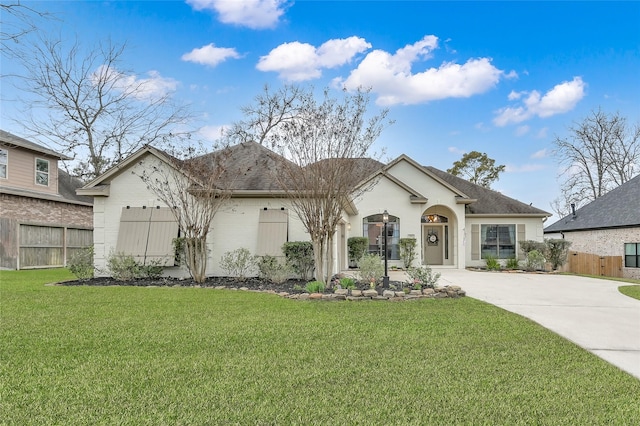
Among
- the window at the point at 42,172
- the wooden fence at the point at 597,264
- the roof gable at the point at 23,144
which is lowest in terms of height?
the wooden fence at the point at 597,264

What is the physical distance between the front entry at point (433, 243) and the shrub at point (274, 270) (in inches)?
466

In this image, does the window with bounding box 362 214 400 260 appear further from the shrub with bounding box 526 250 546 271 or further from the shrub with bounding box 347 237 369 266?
the shrub with bounding box 526 250 546 271

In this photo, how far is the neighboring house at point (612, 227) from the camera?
21.7m

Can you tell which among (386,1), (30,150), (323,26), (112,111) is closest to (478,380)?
(386,1)

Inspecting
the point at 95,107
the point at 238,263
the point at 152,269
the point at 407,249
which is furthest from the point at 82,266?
the point at 95,107

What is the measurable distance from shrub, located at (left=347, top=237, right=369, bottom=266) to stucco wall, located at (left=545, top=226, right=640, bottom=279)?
559 inches

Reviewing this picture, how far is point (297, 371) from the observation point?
4.58 metres

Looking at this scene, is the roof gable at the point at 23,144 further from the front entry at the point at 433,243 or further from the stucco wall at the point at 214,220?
the front entry at the point at 433,243

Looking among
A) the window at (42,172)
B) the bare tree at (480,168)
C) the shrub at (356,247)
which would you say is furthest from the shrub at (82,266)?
the bare tree at (480,168)

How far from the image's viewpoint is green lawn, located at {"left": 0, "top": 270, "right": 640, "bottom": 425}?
356 cm

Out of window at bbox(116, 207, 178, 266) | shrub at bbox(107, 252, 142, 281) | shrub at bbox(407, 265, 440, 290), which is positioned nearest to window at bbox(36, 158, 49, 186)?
window at bbox(116, 207, 178, 266)

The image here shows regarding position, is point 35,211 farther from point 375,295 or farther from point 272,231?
point 375,295

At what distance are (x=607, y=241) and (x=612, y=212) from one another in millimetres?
1762

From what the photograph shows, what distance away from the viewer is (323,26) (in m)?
14.8
